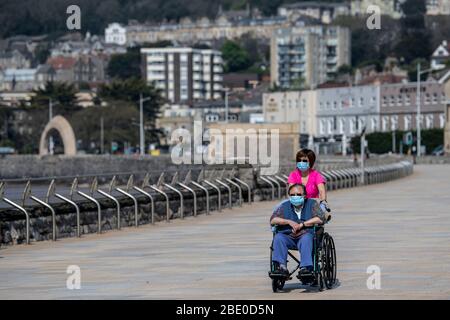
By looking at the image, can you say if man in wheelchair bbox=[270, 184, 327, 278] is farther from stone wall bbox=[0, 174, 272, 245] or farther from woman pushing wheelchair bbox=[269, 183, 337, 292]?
stone wall bbox=[0, 174, 272, 245]

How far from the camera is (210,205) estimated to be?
4756cm

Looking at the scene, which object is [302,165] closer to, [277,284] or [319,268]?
[319,268]


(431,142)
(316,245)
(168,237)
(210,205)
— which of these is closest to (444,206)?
(210,205)

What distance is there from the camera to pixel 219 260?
93.6 feet

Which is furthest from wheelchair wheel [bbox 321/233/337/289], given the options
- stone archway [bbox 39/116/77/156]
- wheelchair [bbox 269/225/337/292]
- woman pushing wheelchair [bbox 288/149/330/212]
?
stone archway [bbox 39/116/77/156]

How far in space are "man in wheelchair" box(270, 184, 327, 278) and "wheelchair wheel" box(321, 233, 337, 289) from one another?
28 centimetres

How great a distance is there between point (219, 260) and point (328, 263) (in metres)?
5.09

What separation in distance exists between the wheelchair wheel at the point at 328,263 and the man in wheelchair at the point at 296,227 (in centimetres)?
28

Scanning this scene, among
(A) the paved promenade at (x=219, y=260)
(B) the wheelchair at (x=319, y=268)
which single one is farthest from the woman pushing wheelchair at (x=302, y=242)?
(A) the paved promenade at (x=219, y=260)

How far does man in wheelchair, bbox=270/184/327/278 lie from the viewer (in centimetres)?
2331

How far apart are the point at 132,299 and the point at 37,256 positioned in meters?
8.85

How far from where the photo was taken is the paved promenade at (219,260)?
23.2 m

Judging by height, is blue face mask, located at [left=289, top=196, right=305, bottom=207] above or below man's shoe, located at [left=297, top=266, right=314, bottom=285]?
above

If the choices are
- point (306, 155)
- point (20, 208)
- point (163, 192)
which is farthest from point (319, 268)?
point (163, 192)
